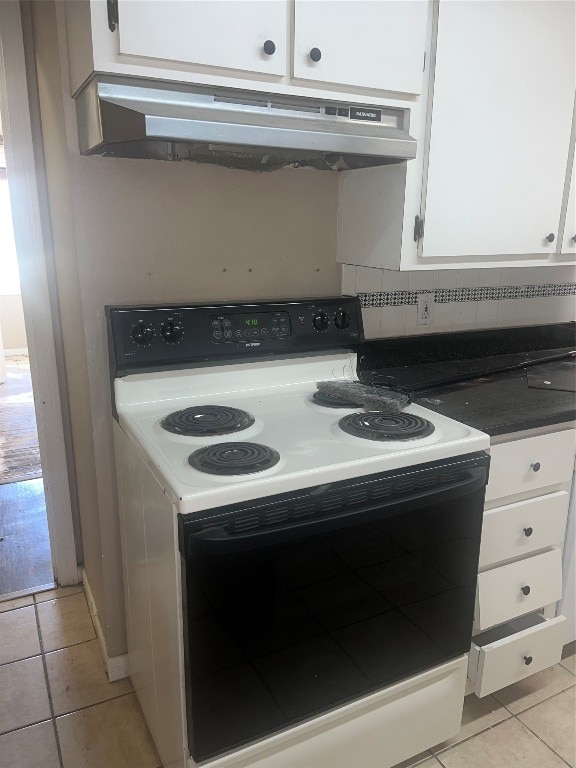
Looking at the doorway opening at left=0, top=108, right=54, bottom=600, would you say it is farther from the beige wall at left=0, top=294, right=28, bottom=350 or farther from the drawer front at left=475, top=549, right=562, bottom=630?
the drawer front at left=475, top=549, right=562, bottom=630

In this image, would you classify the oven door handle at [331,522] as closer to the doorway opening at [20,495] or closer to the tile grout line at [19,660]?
the tile grout line at [19,660]

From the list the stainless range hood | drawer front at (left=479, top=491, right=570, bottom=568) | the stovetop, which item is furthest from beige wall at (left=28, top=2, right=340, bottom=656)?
drawer front at (left=479, top=491, right=570, bottom=568)

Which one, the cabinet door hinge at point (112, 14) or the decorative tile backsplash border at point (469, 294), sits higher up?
the cabinet door hinge at point (112, 14)

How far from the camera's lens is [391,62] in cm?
141

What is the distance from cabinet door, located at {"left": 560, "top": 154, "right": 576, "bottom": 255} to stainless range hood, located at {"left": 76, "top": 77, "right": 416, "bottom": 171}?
2.16 ft

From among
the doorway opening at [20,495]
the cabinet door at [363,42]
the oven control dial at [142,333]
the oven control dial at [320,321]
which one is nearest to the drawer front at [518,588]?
the oven control dial at [320,321]

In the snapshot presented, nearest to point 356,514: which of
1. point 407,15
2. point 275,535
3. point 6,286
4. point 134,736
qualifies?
point 275,535

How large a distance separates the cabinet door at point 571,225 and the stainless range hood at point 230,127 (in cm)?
66

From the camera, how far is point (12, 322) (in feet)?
20.0

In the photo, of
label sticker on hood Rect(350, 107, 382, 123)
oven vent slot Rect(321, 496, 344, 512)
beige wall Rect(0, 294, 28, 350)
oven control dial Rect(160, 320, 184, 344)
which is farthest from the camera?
beige wall Rect(0, 294, 28, 350)

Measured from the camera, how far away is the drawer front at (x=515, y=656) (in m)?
1.59

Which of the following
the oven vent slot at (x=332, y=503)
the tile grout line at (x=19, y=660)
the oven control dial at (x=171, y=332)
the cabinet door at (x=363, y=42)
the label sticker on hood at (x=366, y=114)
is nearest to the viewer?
the oven vent slot at (x=332, y=503)

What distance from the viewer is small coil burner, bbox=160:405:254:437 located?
4.40ft

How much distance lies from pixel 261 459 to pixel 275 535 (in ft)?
0.52
